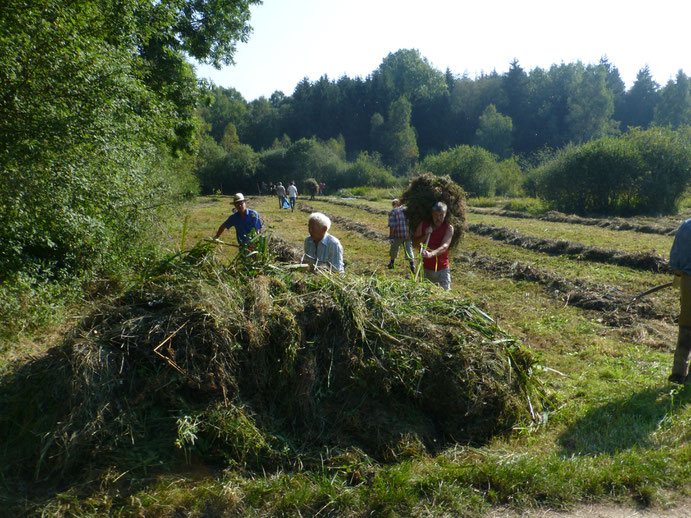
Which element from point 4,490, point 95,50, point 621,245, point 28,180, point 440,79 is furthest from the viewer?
point 440,79

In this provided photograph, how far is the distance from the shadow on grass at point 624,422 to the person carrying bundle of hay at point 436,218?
102 inches

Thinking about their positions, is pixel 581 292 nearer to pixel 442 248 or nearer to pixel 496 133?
pixel 442 248

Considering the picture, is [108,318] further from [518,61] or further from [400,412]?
[518,61]

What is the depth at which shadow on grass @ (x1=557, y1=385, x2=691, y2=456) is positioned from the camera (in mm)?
3936

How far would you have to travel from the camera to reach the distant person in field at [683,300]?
4.93 m

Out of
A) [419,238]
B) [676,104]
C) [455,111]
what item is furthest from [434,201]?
[676,104]

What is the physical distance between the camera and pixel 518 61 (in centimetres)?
10325

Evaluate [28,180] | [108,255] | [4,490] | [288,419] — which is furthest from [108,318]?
[108,255]

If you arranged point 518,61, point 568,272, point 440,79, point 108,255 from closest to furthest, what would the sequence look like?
point 108,255, point 568,272, point 518,61, point 440,79

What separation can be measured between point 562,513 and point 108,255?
7.48 m

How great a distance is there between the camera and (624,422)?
430 centimetres

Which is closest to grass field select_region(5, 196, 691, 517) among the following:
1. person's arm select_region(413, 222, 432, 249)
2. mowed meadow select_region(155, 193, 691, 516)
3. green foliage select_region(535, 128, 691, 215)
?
mowed meadow select_region(155, 193, 691, 516)

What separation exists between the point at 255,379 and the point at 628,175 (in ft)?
102

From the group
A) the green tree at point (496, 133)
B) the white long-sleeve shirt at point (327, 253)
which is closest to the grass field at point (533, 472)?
the white long-sleeve shirt at point (327, 253)
